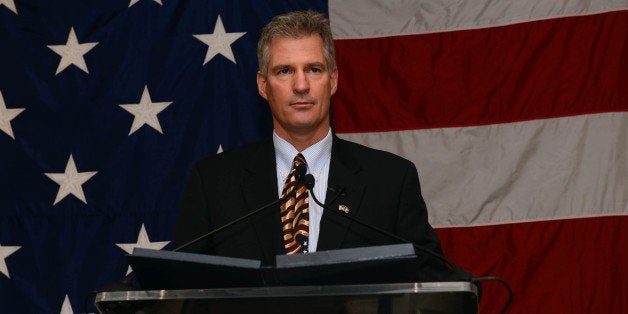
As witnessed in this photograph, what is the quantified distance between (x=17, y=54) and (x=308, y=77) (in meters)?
1.56

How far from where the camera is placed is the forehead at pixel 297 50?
239 centimetres

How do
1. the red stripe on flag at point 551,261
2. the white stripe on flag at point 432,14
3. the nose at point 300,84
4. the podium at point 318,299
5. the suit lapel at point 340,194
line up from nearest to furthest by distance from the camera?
1. the podium at point 318,299
2. the suit lapel at point 340,194
3. the nose at point 300,84
4. the red stripe on flag at point 551,261
5. the white stripe on flag at point 432,14

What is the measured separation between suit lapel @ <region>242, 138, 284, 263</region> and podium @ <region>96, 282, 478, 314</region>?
67 centimetres

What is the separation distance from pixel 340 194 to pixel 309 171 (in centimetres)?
32

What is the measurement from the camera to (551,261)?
317 centimetres

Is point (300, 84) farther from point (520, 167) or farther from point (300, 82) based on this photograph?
point (520, 167)

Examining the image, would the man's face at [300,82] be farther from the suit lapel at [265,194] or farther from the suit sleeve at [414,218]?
the suit sleeve at [414,218]

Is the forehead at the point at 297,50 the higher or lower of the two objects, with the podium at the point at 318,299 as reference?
higher

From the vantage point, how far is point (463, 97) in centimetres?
329

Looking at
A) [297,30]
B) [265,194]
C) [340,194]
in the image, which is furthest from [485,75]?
[340,194]

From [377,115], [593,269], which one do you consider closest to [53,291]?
[377,115]

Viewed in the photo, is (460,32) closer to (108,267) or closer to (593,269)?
(593,269)

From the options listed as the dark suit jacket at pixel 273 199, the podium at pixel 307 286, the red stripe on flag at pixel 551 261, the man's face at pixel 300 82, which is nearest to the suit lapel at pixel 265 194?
the dark suit jacket at pixel 273 199

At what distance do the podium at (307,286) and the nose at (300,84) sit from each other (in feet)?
2.88
